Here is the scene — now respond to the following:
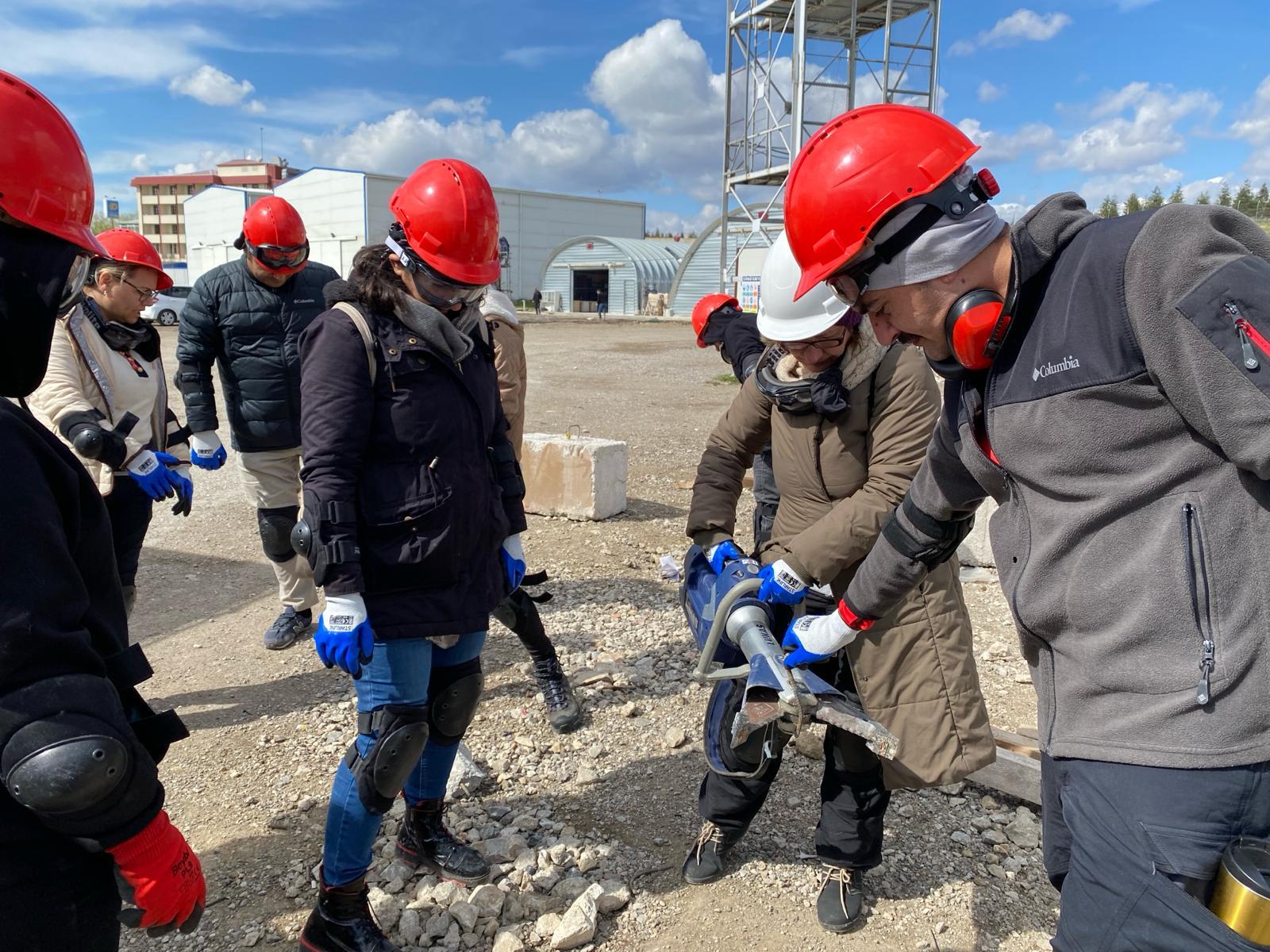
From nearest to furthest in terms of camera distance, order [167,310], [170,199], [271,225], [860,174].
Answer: [860,174] < [271,225] < [167,310] < [170,199]

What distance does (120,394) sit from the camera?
3.82 metres

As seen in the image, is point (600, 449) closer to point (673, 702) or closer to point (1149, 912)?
point (673, 702)

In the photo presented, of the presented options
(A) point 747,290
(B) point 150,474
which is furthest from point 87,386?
(A) point 747,290

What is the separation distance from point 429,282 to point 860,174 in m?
1.38

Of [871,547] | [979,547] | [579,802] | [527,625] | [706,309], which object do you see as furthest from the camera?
[979,547]

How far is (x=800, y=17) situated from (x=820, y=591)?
17.1 metres

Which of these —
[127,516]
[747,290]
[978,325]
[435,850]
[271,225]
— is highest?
[747,290]

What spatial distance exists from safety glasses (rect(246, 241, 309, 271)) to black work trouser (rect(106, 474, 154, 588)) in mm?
1359

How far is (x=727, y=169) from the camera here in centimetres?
1975

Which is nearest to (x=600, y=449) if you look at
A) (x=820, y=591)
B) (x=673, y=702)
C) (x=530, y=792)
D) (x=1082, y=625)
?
(x=673, y=702)

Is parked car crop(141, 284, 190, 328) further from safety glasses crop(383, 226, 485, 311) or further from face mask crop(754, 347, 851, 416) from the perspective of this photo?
face mask crop(754, 347, 851, 416)

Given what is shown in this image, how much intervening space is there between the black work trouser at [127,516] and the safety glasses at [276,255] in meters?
1.36

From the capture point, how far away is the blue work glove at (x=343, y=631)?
88.4 inches

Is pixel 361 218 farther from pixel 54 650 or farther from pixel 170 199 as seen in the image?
pixel 170 199
